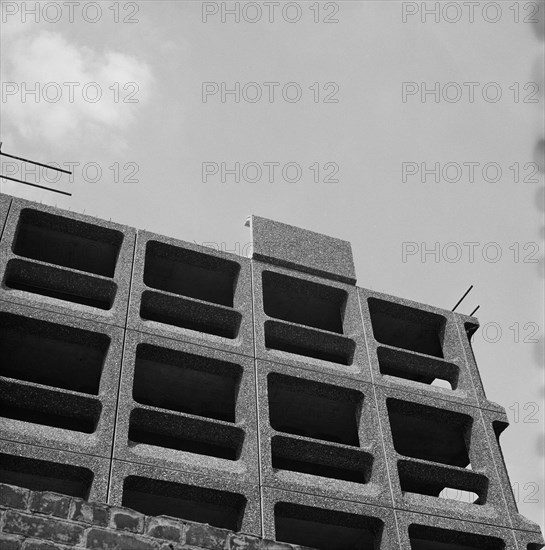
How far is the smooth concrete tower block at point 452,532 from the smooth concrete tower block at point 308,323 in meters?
3.63

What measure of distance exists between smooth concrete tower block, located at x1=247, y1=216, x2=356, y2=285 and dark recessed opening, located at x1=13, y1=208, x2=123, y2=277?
3929mm

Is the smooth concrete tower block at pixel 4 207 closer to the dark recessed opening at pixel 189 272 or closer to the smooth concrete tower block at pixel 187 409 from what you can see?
the dark recessed opening at pixel 189 272

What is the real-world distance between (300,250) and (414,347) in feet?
15.0

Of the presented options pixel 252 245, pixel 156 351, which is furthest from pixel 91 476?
pixel 252 245

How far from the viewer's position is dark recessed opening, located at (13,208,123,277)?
1836 centimetres

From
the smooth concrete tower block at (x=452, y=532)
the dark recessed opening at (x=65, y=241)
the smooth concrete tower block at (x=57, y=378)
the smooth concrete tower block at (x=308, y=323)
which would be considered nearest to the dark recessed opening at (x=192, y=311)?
the smooth concrete tower block at (x=308, y=323)

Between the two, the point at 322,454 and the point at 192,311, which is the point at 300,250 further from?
the point at 322,454

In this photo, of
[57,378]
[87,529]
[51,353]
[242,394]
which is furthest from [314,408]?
[87,529]

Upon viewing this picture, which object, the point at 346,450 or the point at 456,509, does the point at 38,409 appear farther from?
the point at 456,509

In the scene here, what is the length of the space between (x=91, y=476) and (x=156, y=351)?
140 inches

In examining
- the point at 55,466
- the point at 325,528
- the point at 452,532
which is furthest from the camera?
the point at 325,528

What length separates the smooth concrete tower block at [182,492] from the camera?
45.9 feet

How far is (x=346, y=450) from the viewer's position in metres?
16.5

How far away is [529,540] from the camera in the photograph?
653 inches
